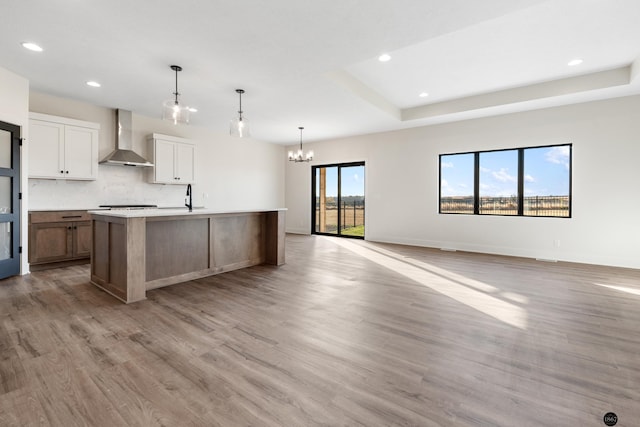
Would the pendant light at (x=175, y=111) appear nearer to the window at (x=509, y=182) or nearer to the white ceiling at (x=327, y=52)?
the white ceiling at (x=327, y=52)

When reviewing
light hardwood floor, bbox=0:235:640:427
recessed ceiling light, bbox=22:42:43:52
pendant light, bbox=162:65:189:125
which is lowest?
light hardwood floor, bbox=0:235:640:427

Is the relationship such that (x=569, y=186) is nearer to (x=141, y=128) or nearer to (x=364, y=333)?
(x=364, y=333)

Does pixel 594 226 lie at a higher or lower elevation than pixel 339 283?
higher

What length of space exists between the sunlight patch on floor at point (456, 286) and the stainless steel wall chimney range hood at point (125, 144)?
4.65 m

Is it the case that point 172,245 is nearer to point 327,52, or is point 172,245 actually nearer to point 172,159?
point 327,52

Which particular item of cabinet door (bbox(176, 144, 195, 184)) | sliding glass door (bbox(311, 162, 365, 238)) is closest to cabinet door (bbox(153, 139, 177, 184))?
cabinet door (bbox(176, 144, 195, 184))

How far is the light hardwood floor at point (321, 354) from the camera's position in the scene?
4.97 feet

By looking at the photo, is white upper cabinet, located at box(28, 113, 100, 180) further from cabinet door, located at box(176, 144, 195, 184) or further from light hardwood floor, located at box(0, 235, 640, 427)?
light hardwood floor, located at box(0, 235, 640, 427)

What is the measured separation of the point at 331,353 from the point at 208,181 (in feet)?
20.3

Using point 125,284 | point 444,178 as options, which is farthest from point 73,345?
point 444,178

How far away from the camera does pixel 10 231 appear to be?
4.07 m

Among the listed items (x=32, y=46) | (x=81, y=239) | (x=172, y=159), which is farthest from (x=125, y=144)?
(x=32, y=46)

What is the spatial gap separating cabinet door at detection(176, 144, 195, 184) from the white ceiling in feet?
2.83

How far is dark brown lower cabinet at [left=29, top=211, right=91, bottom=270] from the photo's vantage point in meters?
4.36
